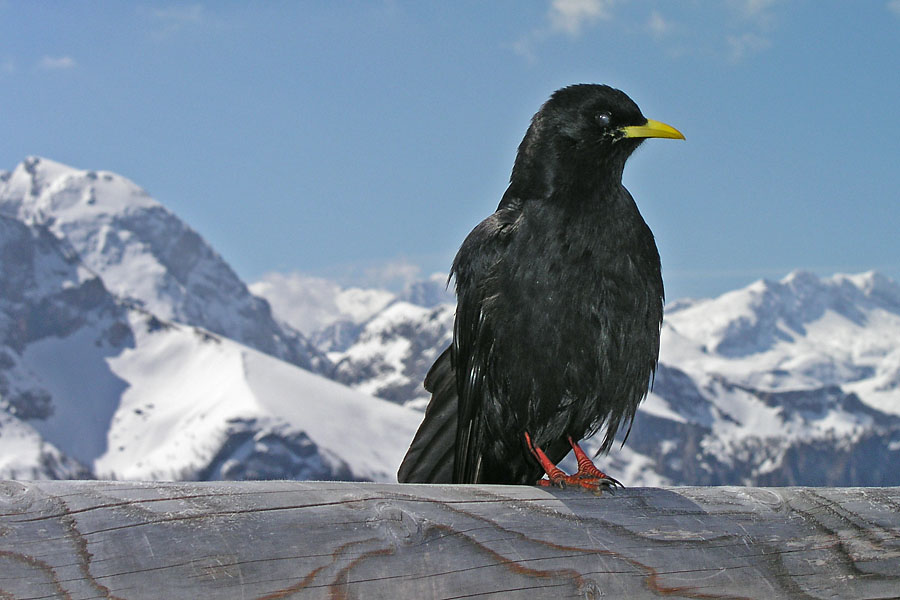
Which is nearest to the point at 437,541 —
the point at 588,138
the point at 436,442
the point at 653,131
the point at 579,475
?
the point at 579,475

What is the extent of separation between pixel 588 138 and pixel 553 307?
1083 millimetres

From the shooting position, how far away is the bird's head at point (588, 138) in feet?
19.3

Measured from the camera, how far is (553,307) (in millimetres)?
5637

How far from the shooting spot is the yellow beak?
19.2ft

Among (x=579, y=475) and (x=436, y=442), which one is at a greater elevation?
(x=436, y=442)

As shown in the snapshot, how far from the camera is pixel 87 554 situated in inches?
111

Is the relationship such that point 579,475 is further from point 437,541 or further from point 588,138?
point 588,138

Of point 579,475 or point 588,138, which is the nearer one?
point 579,475

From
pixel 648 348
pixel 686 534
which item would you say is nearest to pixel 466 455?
pixel 648 348

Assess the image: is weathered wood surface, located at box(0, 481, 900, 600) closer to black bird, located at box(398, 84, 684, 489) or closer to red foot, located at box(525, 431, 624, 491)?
red foot, located at box(525, 431, 624, 491)

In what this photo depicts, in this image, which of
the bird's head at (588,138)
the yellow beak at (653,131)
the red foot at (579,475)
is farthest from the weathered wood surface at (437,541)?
the yellow beak at (653,131)

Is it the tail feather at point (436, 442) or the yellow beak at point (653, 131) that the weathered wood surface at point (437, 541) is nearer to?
the tail feather at point (436, 442)

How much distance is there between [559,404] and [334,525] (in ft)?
9.64

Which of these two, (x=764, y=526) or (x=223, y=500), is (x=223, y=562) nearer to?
(x=223, y=500)
